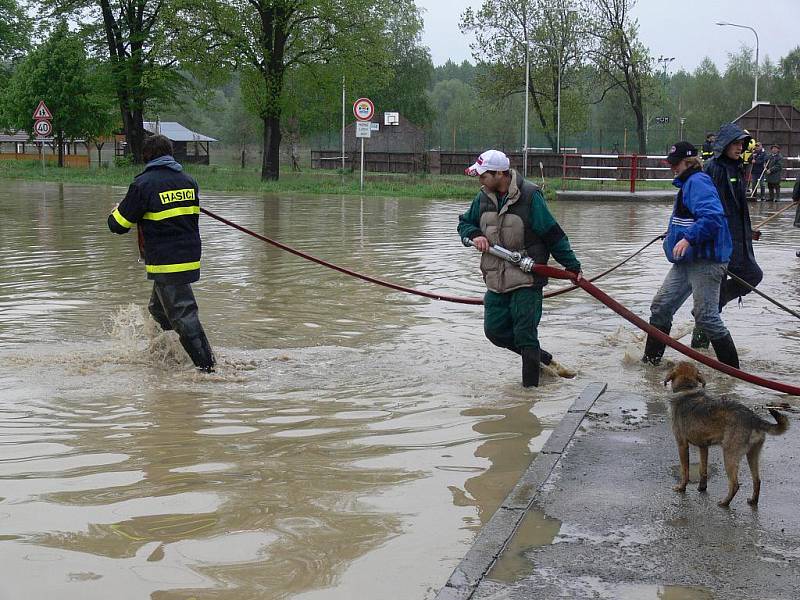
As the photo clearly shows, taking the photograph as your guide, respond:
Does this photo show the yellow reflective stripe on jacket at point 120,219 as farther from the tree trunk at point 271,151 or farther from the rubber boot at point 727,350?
the tree trunk at point 271,151

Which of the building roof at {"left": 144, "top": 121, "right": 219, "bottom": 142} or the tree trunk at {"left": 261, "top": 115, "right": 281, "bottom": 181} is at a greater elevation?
the building roof at {"left": 144, "top": 121, "right": 219, "bottom": 142}

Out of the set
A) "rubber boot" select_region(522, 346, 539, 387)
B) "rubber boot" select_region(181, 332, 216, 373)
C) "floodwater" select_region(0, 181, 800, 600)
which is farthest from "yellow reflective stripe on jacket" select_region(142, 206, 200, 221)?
"rubber boot" select_region(522, 346, 539, 387)

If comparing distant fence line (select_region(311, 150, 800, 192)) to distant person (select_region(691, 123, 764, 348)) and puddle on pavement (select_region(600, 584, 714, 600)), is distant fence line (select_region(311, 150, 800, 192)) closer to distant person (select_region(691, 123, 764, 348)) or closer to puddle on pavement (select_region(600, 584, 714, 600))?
distant person (select_region(691, 123, 764, 348))

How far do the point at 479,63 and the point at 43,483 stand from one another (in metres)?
62.2

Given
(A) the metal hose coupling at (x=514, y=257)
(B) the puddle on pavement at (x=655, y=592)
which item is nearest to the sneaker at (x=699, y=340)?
(A) the metal hose coupling at (x=514, y=257)

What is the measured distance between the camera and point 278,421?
6957 mm

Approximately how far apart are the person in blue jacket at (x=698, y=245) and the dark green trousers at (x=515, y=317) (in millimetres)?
1202

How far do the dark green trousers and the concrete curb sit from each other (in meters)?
0.89

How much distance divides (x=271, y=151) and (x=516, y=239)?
37.8 metres

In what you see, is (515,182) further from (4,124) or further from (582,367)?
(4,124)

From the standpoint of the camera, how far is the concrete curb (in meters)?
4.12

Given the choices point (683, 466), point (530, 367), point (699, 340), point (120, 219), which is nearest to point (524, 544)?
point (683, 466)

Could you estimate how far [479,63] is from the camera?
6544 centimetres

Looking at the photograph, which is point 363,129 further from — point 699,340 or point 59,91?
point 59,91
